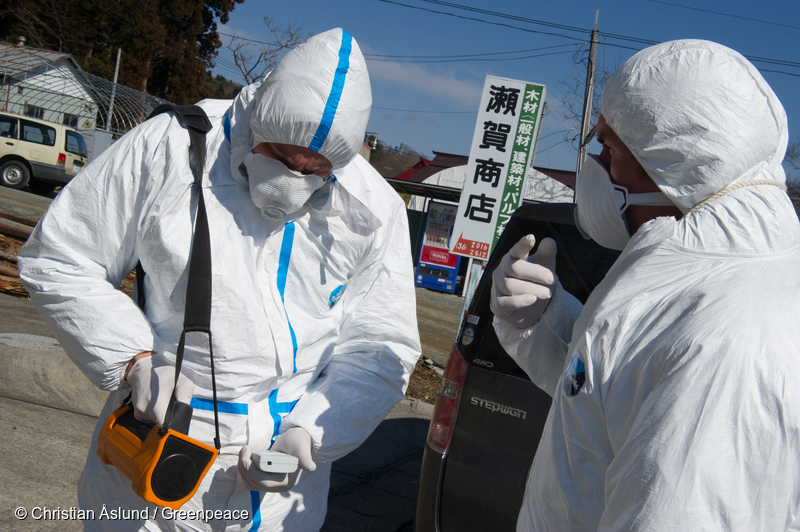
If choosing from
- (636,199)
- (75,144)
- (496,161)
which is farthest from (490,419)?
(75,144)

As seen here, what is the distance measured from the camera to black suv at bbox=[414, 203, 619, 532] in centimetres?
238

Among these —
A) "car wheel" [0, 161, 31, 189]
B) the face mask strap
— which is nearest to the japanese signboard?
the face mask strap

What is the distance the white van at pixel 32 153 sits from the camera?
13.7 meters

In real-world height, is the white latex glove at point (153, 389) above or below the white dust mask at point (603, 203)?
below

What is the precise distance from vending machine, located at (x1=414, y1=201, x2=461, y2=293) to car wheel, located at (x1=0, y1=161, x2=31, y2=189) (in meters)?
10.4

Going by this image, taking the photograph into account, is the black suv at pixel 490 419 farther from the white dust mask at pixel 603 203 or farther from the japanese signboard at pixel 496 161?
the japanese signboard at pixel 496 161

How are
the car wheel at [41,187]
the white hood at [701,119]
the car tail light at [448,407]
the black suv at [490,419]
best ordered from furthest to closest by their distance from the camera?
the car wheel at [41,187] → the car tail light at [448,407] → the black suv at [490,419] → the white hood at [701,119]

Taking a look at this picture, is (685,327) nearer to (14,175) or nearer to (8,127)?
(14,175)

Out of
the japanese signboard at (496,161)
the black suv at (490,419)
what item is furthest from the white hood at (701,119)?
the japanese signboard at (496,161)

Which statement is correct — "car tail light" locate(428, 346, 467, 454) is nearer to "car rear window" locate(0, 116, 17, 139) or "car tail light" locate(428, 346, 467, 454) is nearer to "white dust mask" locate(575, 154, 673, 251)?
"white dust mask" locate(575, 154, 673, 251)

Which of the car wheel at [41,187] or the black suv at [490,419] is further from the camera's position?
the car wheel at [41,187]

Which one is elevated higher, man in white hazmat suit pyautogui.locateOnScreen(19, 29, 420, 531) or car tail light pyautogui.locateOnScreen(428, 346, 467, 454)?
man in white hazmat suit pyautogui.locateOnScreen(19, 29, 420, 531)

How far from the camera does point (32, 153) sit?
1386 centimetres

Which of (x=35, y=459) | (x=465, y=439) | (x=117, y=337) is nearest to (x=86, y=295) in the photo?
(x=117, y=337)
